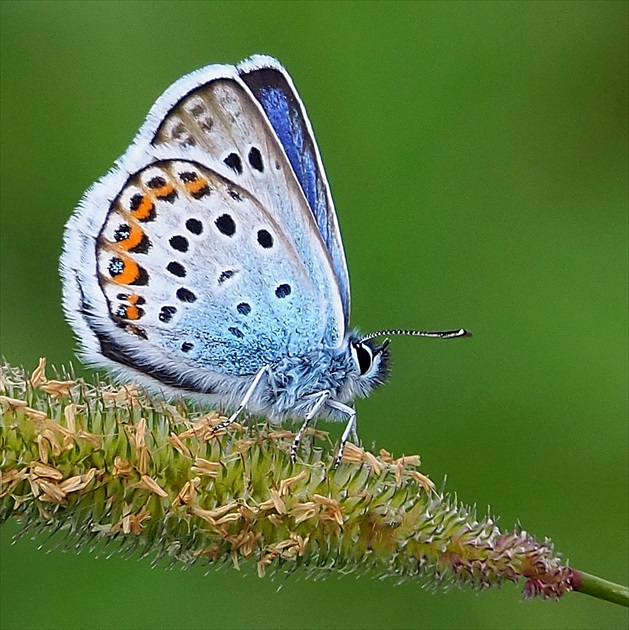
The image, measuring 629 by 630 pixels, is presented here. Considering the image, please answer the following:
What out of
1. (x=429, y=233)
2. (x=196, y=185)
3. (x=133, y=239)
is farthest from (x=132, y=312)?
(x=429, y=233)

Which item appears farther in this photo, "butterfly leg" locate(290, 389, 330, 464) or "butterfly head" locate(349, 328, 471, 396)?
"butterfly head" locate(349, 328, 471, 396)

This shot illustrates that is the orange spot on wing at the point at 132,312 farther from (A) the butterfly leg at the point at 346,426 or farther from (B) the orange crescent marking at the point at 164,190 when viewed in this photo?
(A) the butterfly leg at the point at 346,426

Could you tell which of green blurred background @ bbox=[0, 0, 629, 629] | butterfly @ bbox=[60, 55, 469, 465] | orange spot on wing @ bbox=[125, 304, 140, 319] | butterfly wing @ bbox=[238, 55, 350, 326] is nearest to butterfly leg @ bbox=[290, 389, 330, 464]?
butterfly @ bbox=[60, 55, 469, 465]

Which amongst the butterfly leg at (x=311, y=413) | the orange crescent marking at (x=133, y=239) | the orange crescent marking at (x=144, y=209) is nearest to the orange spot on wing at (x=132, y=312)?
the orange crescent marking at (x=133, y=239)

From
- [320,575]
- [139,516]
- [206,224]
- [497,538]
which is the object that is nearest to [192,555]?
[139,516]

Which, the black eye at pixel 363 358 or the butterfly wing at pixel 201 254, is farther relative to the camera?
the black eye at pixel 363 358

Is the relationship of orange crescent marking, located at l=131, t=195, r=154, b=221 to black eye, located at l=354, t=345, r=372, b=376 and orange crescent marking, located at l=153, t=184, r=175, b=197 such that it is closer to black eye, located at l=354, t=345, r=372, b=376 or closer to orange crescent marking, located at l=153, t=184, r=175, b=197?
orange crescent marking, located at l=153, t=184, r=175, b=197

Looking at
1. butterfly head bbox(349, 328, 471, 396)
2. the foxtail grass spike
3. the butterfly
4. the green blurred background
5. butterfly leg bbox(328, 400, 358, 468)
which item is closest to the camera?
the foxtail grass spike
